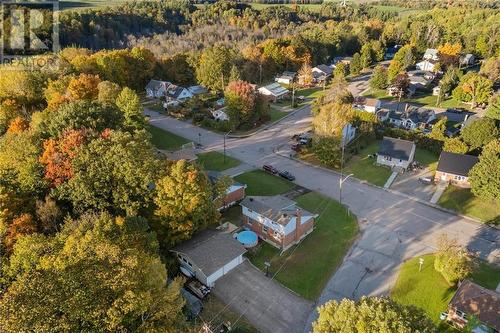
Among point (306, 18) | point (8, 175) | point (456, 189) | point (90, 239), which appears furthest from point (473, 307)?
point (306, 18)

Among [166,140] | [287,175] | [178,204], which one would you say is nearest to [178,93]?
[166,140]

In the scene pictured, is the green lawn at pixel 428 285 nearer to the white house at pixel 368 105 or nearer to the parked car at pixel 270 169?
the parked car at pixel 270 169

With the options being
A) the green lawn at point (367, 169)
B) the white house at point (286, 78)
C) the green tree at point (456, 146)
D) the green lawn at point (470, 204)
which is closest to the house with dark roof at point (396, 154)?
the green lawn at point (367, 169)

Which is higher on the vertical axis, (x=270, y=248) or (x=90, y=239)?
(x=90, y=239)

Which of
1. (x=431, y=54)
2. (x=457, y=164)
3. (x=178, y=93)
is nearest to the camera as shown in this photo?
(x=457, y=164)

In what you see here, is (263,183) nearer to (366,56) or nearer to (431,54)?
(366,56)

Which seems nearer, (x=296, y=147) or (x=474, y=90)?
(x=296, y=147)

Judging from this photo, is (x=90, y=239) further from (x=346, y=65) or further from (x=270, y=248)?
(x=346, y=65)
